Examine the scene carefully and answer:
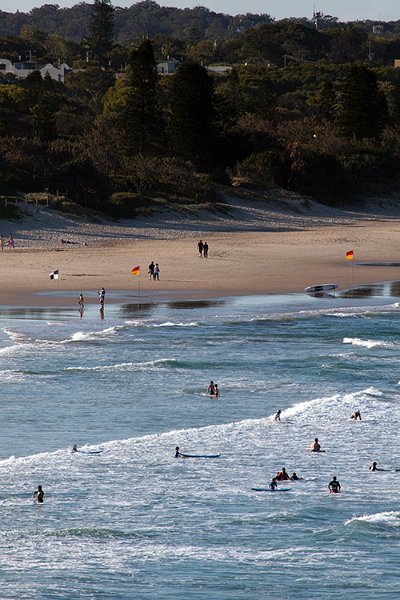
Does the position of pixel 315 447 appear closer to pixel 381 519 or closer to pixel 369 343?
pixel 381 519

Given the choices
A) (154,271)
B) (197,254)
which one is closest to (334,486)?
(154,271)

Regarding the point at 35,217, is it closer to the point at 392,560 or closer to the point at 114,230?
the point at 114,230

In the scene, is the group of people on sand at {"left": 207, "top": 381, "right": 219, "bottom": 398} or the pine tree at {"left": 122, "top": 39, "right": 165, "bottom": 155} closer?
the group of people on sand at {"left": 207, "top": 381, "right": 219, "bottom": 398}

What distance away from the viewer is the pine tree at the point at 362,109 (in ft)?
278

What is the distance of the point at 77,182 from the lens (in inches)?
2429

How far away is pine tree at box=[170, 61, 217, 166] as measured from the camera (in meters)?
75.0

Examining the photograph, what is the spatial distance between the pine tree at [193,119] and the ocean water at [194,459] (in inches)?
1576

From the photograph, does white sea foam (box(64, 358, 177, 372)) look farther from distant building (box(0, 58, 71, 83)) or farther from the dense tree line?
distant building (box(0, 58, 71, 83))

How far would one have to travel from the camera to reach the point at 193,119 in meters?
75.2

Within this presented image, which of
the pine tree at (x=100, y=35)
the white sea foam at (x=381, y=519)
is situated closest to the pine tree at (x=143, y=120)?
the white sea foam at (x=381, y=519)

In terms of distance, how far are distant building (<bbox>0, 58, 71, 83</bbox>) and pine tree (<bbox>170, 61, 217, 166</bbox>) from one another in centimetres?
6725

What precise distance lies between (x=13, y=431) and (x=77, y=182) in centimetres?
3951

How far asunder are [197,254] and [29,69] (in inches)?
4355

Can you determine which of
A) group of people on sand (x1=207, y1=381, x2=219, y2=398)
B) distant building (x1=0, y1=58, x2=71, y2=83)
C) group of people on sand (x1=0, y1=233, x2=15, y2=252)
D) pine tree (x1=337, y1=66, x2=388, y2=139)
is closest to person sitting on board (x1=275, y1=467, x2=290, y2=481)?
group of people on sand (x1=207, y1=381, x2=219, y2=398)
